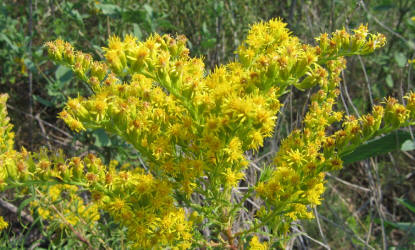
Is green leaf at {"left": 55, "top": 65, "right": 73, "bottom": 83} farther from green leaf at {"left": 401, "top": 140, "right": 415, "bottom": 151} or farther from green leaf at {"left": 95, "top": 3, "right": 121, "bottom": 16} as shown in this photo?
green leaf at {"left": 401, "top": 140, "right": 415, "bottom": 151}

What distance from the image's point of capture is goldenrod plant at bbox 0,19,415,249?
140 cm

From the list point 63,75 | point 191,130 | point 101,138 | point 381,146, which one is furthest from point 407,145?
point 63,75

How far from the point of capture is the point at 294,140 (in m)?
1.69

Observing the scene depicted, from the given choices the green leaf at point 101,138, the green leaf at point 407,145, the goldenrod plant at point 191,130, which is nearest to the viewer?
the goldenrod plant at point 191,130

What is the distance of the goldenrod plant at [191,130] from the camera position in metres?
1.40

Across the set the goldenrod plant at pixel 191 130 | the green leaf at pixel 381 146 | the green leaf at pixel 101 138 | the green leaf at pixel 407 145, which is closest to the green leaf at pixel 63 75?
the green leaf at pixel 101 138

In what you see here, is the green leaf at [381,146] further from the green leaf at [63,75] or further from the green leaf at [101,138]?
the green leaf at [63,75]

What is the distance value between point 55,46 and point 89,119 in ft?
1.45

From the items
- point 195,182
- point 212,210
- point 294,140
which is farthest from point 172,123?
point 294,140

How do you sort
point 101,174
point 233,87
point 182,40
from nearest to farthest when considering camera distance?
1. point 233,87
2. point 101,174
3. point 182,40

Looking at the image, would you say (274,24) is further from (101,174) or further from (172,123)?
(101,174)

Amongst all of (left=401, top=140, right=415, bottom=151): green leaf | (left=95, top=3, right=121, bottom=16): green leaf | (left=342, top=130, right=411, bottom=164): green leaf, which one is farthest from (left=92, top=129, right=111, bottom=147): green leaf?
(left=401, top=140, right=415, bottom=151): green leaf

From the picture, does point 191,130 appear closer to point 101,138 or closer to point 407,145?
point 407,145

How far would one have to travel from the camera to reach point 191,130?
1461 mm
